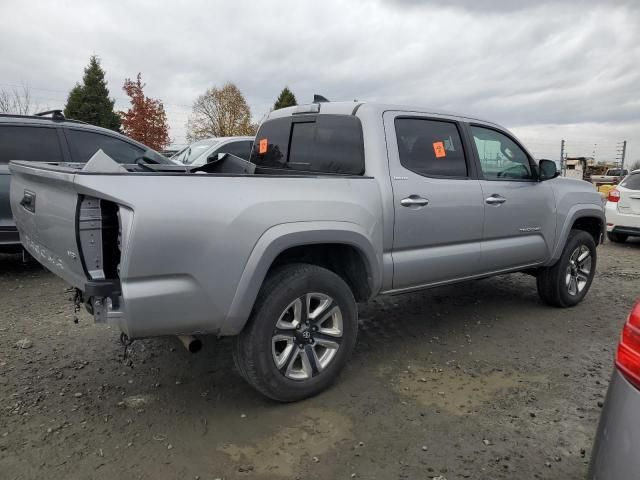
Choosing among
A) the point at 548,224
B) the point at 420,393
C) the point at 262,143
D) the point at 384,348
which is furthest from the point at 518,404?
the point at 262,143

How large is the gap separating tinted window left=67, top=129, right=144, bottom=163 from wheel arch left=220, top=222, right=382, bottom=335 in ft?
13.5

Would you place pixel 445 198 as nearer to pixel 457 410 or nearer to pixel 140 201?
pixel 457 410

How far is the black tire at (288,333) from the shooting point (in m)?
2.79

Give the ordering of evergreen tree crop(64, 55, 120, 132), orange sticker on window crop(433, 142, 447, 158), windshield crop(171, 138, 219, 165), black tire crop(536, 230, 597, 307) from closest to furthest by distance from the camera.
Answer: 1. orange sticker on window crop(433, 142, 447, 158)
2. black tire crop(536, 230, 597, 307)
3. windshield crop(171, 138, 219, 165)
4. evergreen tree crop(64, 55, 120, 132)

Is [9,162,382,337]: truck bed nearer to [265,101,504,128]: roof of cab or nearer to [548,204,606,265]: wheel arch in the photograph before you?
[265,101,504,128]: roof of cab

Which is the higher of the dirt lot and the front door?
the front door

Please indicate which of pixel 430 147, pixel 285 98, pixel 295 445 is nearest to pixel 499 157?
pixel 430 147

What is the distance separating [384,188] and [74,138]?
4529mm

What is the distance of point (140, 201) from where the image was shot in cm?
230

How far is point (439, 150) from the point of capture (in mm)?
3881

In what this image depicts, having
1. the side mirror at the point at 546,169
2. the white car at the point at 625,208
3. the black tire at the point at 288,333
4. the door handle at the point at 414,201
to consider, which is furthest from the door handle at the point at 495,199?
the white car at the point at 625,208

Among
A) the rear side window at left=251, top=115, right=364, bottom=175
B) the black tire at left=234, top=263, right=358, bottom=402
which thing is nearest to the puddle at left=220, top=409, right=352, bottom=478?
the black tire at left=234, top=263, right=358, bottom=402

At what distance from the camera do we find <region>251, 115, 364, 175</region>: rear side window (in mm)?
3531

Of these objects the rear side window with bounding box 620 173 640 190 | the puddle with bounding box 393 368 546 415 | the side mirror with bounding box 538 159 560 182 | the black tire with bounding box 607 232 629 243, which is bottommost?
the black tire with bounding box 607 232 629 243
